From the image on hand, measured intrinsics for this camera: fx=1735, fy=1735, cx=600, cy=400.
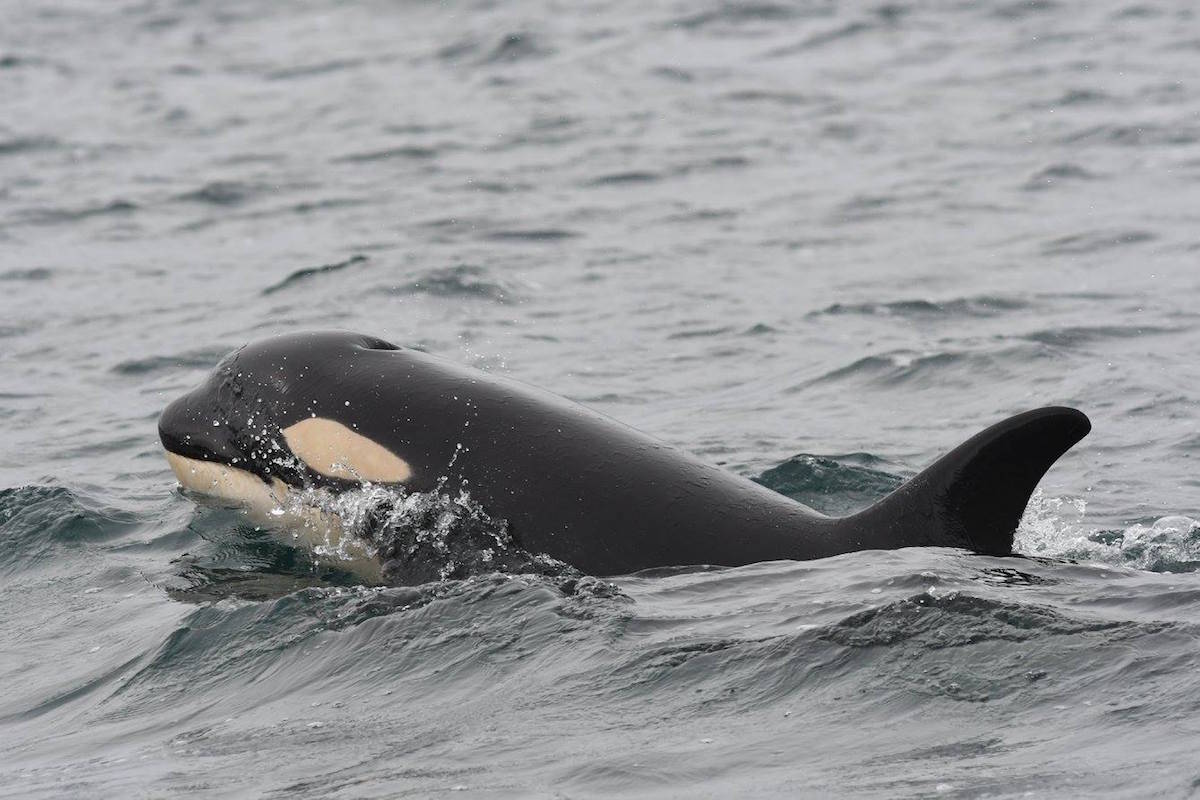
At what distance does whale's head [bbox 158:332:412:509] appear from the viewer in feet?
32.3

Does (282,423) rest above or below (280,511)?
above

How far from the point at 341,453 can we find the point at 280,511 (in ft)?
2.82

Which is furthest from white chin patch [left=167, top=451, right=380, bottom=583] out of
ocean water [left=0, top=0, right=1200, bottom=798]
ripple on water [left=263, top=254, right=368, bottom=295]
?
ripple on water [left=263, top=254, right=368, bottom=295]

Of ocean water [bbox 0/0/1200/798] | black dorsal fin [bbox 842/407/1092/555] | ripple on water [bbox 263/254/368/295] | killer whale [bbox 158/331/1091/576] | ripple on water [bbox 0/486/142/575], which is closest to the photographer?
ocean water [bbox 0/0/1200/798]

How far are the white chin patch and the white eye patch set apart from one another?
12.1 inches

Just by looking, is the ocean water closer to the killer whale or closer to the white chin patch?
the white chin patch

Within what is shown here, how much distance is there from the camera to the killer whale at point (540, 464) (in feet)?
27.3

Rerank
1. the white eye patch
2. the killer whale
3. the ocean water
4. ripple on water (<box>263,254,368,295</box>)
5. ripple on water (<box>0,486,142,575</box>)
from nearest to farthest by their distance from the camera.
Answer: the ocean water → the killer whale → the white eye patch → ripple on water (<box>0,486,142,575</box>) → ripple on water (<box>263,254,368,295</box>)

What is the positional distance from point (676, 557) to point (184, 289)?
487 inches

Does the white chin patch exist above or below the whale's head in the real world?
below

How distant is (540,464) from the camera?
9.23 metres

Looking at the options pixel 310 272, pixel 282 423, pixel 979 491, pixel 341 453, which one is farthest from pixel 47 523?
pixel 310 272

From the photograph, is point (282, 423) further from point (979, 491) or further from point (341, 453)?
point (979, 491)

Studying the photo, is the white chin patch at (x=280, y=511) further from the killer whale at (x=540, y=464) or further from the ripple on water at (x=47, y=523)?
the ripple on water at (x=47, y=523)
